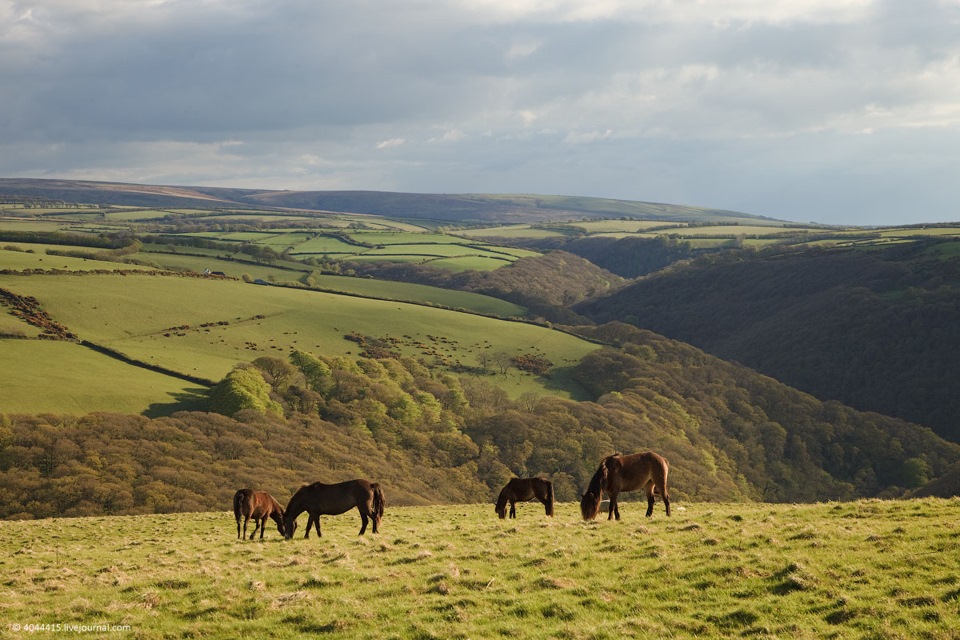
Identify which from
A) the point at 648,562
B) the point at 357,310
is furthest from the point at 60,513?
the point at 357,310

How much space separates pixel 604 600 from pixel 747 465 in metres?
113

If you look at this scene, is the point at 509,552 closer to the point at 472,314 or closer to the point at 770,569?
the point at 770,569

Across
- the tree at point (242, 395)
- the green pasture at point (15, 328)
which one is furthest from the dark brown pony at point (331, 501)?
the green pasture at point (15, 328)

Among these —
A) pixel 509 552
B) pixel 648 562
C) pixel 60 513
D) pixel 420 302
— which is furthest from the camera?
pixel 420 302

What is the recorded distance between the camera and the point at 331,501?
26.1 m

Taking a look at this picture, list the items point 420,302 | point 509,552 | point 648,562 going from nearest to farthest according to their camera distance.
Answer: point 648,562, point 509,552, point 420,302

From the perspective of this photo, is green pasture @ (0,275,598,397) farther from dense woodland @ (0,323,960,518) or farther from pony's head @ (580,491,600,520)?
pony's head @ (580,491,600,520)

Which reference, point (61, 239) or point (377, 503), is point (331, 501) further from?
point (61, 239)

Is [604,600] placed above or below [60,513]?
above

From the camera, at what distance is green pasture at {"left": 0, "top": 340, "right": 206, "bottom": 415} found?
7356 cm

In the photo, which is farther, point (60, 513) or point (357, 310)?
point (357, 310)

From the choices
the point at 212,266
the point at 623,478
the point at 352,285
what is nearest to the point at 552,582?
the point at 623,478

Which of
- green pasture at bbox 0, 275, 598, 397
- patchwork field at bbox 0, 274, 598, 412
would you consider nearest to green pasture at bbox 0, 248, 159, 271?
patchwork field at bbox 0, 274, 598, 412

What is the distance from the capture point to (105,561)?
23422 millimetres
